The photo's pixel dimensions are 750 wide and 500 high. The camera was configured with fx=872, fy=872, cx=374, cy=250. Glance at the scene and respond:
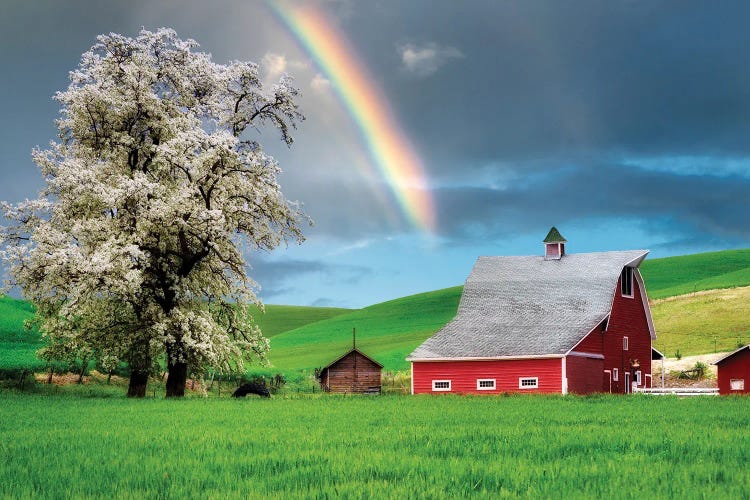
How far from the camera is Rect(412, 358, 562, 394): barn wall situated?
176 ft

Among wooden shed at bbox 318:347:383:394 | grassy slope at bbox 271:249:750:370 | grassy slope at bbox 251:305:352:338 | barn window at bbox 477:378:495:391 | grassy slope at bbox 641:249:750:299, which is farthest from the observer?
grassy slope at bbox 251:305:352:338

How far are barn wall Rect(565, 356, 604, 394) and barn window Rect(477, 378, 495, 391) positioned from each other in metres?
5.00

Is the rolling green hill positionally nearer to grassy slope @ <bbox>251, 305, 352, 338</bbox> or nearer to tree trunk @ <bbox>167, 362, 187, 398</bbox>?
grassy slope @ <bbox>251, 305, 352, 338</bbox>

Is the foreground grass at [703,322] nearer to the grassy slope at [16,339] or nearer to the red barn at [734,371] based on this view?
the red barn at [734,371]

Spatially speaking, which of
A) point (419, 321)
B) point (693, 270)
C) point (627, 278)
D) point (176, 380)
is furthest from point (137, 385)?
point (693, 270)

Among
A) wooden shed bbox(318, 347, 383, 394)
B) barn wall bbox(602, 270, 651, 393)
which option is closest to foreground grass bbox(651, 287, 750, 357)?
barn wall bbox(602, 270, 651, 393)

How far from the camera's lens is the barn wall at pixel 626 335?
57.9 m

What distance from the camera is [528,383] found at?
54.4 meters

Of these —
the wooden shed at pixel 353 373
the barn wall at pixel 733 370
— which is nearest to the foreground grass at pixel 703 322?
the barn wall at pixel 733 370

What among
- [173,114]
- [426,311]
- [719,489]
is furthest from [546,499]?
[426,311]

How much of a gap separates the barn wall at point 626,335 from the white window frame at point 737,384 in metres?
6.98

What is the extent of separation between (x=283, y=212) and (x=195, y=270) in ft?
17.3

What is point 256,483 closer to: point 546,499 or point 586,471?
point 546,499

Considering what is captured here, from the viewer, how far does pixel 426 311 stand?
5325 inches
